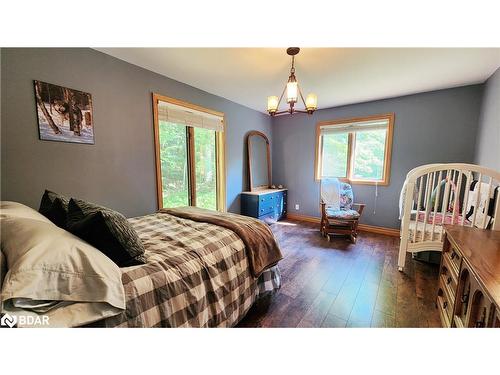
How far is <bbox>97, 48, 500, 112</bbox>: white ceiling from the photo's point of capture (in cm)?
195

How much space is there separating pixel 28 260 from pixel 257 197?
3042 mm

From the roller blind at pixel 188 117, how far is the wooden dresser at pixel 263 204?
4.26 ft

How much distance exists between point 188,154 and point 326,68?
2.10 meters

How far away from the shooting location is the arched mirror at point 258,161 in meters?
3.97

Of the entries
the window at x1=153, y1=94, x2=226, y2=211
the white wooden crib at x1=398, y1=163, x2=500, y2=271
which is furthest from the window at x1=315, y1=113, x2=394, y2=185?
the window at x1=153, y1=94, x2=226, y2=211

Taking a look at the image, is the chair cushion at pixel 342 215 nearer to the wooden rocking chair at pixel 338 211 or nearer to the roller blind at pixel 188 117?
the wooden rocking chair at pixel 338 211

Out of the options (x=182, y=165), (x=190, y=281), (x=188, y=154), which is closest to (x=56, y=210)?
(x=190, y=281)

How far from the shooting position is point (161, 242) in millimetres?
1394

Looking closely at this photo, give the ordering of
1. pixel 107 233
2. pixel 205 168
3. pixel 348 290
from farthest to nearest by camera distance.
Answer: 1. pixel 205 168
2. pixel 348 290
3. pixel 107 233

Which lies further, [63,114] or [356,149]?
[356,149]

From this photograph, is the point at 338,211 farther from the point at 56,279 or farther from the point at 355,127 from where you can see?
the point at 56,279

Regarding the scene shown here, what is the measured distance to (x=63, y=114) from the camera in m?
1.78
